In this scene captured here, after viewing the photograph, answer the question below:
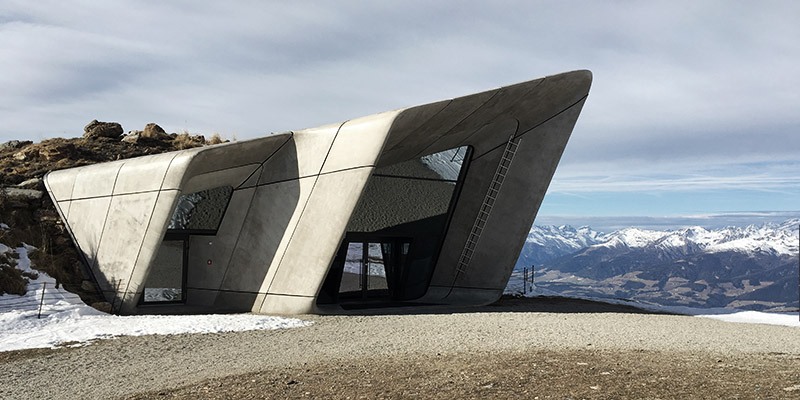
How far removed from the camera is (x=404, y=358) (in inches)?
434

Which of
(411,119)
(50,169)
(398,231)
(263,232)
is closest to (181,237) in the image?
(263,232)

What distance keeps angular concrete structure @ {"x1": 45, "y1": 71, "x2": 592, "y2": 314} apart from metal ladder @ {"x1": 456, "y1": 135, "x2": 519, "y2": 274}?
1.8 inches

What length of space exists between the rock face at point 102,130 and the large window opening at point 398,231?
13.8 m

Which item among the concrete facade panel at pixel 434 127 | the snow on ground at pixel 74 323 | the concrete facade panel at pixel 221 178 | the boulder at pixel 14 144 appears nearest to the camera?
the snow on ground at pixel 74 323

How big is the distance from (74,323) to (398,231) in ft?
34.0

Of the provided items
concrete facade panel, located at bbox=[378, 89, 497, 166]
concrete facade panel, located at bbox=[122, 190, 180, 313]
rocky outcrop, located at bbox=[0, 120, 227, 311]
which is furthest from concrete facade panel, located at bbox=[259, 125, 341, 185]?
rocky outcrop, located at bbox=[0, 120, 227, 311]

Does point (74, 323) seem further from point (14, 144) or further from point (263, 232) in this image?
point (14, 144)

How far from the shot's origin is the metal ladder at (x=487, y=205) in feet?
72.0

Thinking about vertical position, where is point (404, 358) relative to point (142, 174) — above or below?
below

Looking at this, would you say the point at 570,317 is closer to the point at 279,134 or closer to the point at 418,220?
the point at 418,220

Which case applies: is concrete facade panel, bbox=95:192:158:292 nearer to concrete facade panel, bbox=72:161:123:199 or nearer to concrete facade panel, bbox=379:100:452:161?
concrete facade panel, bbox=72:161:123:199

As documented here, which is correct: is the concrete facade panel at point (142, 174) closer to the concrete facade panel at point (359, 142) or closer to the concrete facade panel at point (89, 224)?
the concrete facade panel at point (89, 224)

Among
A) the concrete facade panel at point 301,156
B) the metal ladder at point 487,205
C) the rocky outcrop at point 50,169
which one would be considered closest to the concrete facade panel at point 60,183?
the rocky outcrop at point 50,169

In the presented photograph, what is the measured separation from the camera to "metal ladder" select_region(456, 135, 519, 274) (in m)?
22.0
